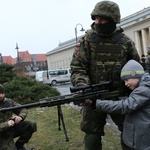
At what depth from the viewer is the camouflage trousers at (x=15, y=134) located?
4.12 meters

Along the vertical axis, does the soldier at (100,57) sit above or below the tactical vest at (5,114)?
above

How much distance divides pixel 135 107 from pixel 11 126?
6.26ft

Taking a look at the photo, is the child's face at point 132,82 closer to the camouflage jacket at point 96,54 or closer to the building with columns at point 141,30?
the camouflage jacket at point 96,54

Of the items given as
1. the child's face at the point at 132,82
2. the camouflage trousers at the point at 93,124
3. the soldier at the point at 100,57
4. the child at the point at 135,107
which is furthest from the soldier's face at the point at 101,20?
the camouflage trousers at the point at 93,124

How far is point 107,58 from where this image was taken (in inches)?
129

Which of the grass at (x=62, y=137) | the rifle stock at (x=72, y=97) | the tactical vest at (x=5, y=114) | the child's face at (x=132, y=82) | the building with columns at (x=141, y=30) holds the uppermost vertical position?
the building with columns at (x=141, y=30)

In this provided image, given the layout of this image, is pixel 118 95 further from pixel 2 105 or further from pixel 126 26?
pixel 126 26

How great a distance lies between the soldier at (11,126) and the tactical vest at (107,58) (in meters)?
1.38

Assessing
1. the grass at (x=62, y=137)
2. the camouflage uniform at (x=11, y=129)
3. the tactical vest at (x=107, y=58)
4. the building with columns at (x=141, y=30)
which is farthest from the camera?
the building with columns at (x=141, y=30)

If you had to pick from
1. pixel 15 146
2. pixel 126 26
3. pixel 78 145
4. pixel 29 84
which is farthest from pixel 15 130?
A: pixel 126 26

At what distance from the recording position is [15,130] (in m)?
4.41

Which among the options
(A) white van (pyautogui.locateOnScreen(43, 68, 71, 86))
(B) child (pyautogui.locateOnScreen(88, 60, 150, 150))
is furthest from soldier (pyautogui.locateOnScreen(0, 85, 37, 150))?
(A) white van (pyautogui.locateOnScreen(43, 68, 71, 86))

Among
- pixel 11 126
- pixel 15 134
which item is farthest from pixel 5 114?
pixel 15 134

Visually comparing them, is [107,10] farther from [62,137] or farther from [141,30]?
[141,30]
